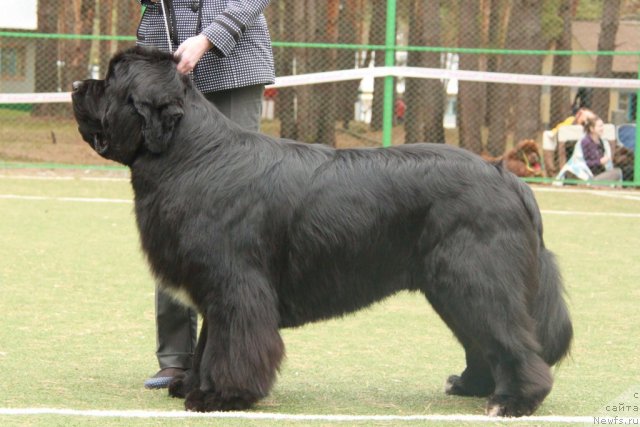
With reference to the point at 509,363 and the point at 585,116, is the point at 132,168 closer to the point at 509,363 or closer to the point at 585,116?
the point at 509,363

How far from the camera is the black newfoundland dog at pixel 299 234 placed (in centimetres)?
411

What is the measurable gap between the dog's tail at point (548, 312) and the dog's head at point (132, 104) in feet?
4.54

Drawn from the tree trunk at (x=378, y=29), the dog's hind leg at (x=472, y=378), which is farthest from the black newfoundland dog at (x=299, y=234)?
the tree trunk at (x=378, y=29)

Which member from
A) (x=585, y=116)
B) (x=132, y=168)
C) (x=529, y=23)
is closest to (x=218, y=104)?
(x=132, y=168)

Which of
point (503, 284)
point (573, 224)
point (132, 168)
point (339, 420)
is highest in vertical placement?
point (132, 168)

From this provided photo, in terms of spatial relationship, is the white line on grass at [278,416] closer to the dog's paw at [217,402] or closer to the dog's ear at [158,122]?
the dog's paw at [217,402]

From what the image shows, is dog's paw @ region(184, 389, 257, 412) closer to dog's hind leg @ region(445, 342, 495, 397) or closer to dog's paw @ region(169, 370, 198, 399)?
dog's paw @ region(169, 370, 198, 399)

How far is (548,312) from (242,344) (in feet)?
4.09

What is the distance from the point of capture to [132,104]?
13.6 ft

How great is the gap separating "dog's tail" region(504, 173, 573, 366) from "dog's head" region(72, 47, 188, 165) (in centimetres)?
138

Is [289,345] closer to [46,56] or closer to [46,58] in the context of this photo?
[46,58]

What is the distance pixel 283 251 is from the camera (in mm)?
4191

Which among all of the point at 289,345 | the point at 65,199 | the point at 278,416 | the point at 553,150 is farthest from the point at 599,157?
the point at 278,416

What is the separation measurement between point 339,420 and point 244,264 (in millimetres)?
710
